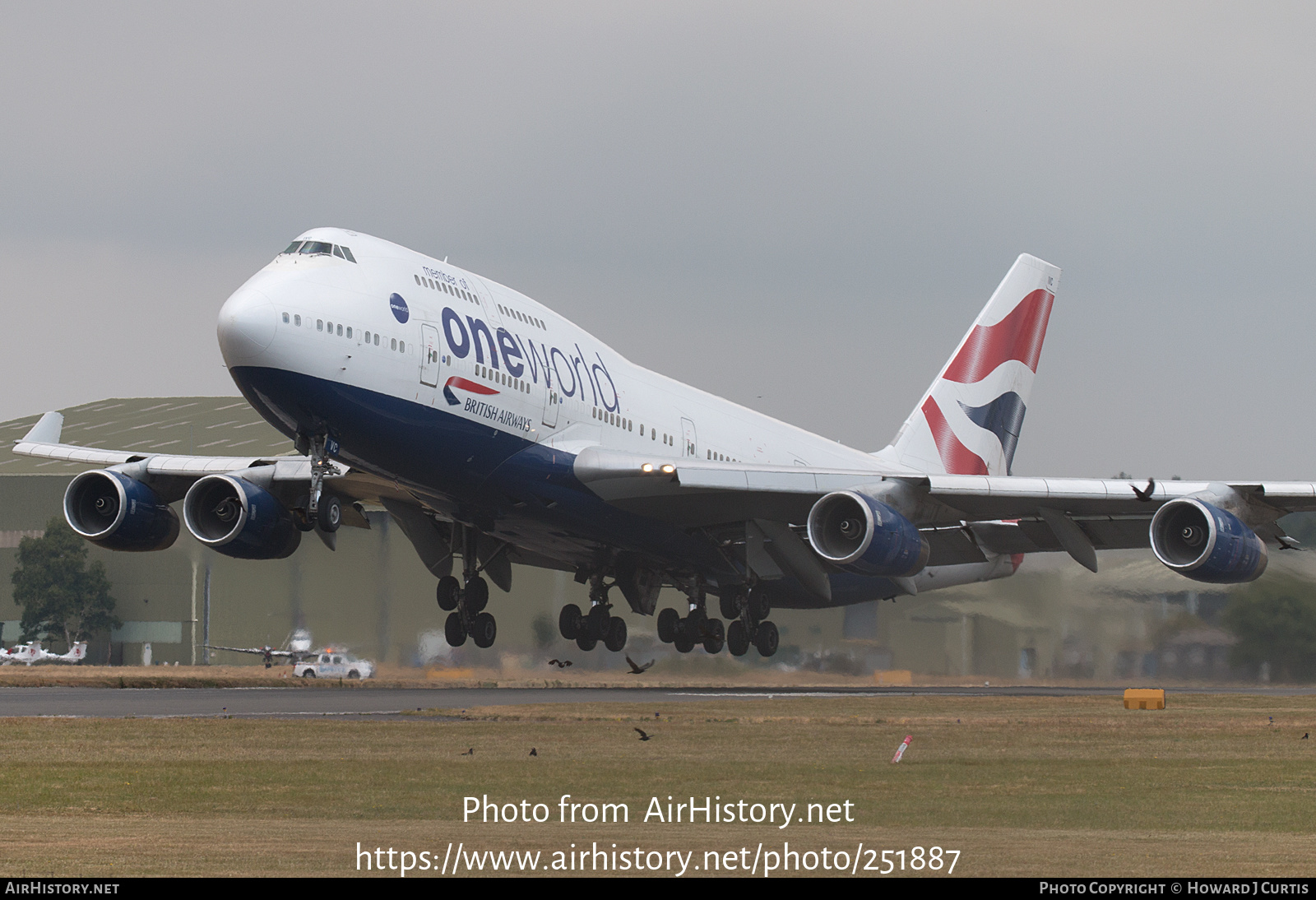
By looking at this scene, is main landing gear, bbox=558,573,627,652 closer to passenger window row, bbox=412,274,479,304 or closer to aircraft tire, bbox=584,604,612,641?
aircraft tire, bbox=584,604,612,641

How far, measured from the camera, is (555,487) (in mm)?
33562

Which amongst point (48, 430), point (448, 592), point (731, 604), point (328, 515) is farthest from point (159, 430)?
point (328, 515)

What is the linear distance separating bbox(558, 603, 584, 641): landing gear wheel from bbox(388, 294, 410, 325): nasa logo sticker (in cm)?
1410

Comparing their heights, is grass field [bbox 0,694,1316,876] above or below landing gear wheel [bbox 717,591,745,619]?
below

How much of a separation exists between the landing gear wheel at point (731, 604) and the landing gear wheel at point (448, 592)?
6503mm

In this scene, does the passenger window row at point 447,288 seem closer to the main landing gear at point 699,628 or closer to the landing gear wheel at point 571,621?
the main landing gear at point 699,628

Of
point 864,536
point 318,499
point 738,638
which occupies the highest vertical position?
point 318,499

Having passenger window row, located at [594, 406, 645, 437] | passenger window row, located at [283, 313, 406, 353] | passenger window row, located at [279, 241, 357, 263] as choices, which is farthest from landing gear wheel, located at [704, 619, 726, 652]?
passenger window row, located at [279, 241, 357, 263]

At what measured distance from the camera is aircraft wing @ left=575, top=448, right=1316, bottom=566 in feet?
112

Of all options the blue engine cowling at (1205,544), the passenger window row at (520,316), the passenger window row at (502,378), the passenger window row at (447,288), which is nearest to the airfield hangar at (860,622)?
the blue engine cowling at (1205,544)

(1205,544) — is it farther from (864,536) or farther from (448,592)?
(448,592)

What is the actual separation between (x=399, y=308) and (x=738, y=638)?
15.3m

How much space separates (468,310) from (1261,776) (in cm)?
1618

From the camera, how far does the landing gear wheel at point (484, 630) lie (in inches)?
1558
